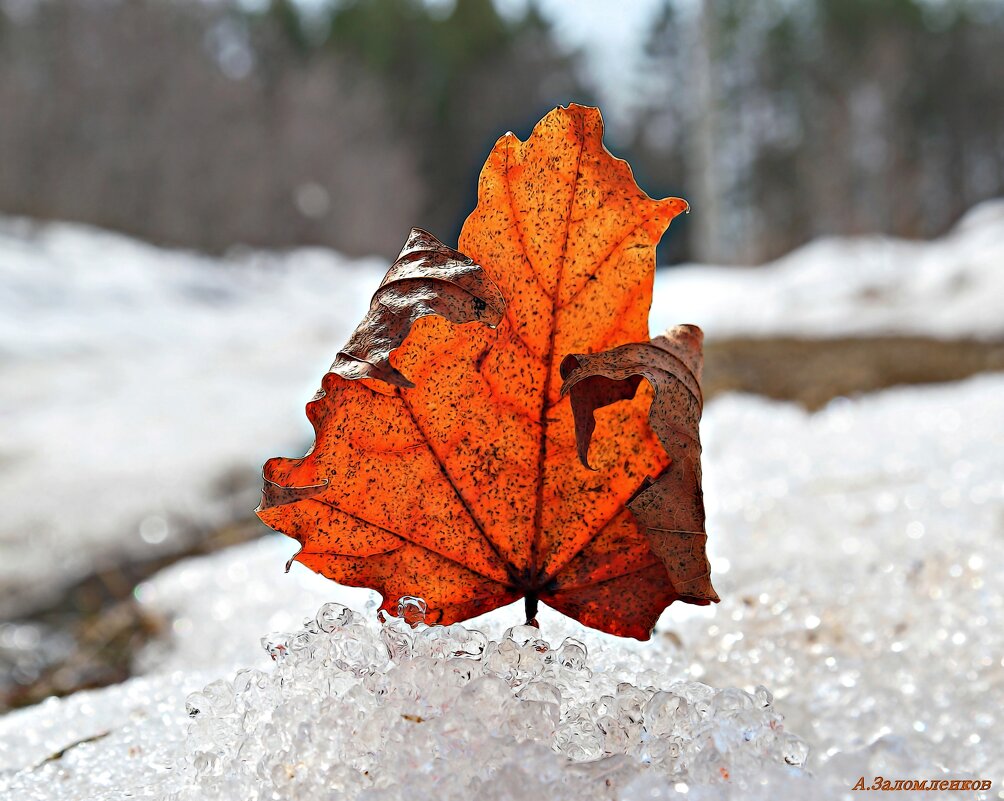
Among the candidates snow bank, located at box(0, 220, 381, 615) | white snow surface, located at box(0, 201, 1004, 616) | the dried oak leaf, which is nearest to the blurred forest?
white snow surface, located at box(0, 201, 1004, 616)

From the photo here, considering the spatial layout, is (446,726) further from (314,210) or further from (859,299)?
(314,210)

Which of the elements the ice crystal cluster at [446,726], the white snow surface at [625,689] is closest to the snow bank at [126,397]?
the white snow surface at [625,689]

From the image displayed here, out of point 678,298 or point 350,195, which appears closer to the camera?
point 678,298

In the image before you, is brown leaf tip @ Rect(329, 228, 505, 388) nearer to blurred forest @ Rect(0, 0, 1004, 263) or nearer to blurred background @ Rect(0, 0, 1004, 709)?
blurred background @ Rect(0, 0, 1004, 709)

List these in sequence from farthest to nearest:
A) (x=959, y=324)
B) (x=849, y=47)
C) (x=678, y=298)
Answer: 1. (x=849, y=47)
2. (x=678, y=298)
3. (x=959, y=324)

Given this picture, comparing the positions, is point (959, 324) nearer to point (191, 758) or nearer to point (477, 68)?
point (191, 758)

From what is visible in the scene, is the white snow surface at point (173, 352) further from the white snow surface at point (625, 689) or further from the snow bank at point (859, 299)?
the white snow surface at point (625, 689)

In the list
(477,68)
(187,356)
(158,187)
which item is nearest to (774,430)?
(187,356)

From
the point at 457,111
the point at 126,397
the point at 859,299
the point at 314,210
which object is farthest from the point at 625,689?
the point at 457,111
